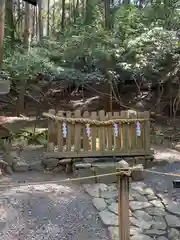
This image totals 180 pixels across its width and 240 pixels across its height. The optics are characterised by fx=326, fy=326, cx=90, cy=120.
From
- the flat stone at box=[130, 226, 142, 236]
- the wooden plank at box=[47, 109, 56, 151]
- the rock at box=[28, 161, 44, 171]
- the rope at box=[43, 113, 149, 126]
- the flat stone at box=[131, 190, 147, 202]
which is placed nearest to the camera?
the flat stone at box=[130, 226, 142, 236]

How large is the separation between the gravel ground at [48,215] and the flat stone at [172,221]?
878 millimetres

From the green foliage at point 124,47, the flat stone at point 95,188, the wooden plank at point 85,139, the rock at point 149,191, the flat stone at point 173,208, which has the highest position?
the green foliage at point 124,47

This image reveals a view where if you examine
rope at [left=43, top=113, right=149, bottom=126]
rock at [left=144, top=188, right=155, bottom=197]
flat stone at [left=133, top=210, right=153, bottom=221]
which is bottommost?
flat stone at [left=133, top=210, right=153, bottom=221]

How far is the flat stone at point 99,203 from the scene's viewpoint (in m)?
4.38

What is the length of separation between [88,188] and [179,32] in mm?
5156

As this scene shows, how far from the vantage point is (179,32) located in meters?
8.28

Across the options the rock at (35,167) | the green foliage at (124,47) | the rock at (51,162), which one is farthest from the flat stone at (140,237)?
the green foliage at (124,47)

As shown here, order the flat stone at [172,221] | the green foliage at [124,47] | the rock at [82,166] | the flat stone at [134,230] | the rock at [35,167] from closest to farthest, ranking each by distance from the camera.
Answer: the flat stone at [134,230]
the flat stone at [172,221]
the rock at [82,166]
the rock at [35,167]
the green foliage at [124,47]

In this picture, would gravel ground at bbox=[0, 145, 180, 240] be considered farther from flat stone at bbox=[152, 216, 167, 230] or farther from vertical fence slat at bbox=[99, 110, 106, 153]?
vertical fence slat at bbox=[99, 110, 106, 153]

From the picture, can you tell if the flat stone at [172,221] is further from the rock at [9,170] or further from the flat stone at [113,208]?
the rock at [9,170]

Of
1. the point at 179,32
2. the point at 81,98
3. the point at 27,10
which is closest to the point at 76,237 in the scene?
the point at 179,32

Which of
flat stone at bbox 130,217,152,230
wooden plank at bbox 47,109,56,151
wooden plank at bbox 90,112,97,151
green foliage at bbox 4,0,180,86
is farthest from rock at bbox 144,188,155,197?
green foliage at bbox 4,0,180,86

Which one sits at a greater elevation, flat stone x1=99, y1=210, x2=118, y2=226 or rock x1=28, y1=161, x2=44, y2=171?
rock x1=28, y1=161, x2=44, y2=171

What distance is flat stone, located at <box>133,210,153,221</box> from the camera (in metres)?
4.22
